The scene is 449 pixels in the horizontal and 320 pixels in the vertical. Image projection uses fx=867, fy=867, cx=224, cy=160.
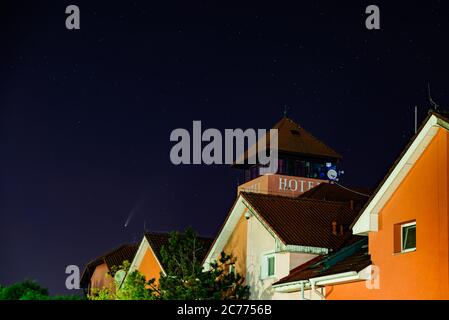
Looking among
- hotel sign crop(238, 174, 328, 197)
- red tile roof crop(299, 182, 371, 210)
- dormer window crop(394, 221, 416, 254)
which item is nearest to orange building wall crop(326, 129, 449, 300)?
dormer window crop(394, 221, 416, 254)

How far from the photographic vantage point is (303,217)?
35.4 m

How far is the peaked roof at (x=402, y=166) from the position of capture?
24.5 m

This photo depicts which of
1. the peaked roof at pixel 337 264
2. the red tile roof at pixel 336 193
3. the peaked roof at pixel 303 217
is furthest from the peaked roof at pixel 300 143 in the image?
the peaked roof at pixel 337 264

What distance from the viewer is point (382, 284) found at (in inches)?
1023

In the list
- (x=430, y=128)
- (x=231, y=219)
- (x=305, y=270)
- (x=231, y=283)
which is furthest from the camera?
(x=231, y=219)

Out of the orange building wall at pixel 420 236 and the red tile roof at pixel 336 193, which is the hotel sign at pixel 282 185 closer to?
the red tile roof at pixel 336 193

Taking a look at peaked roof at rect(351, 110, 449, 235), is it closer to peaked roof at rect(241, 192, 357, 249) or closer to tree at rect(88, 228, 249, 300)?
peaked roof at rect(241, 192, 357, 249)

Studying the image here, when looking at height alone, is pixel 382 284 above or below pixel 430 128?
below

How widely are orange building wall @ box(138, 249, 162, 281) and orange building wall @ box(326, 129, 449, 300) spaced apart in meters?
21.2

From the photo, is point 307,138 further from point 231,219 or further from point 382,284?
point 382,284

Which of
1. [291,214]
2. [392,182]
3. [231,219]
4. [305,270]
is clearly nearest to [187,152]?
[231,219]

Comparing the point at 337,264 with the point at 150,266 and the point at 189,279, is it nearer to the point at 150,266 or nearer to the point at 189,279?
the point at 189,279

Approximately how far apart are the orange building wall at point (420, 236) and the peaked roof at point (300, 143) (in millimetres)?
22771

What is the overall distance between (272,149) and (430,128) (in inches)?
976
